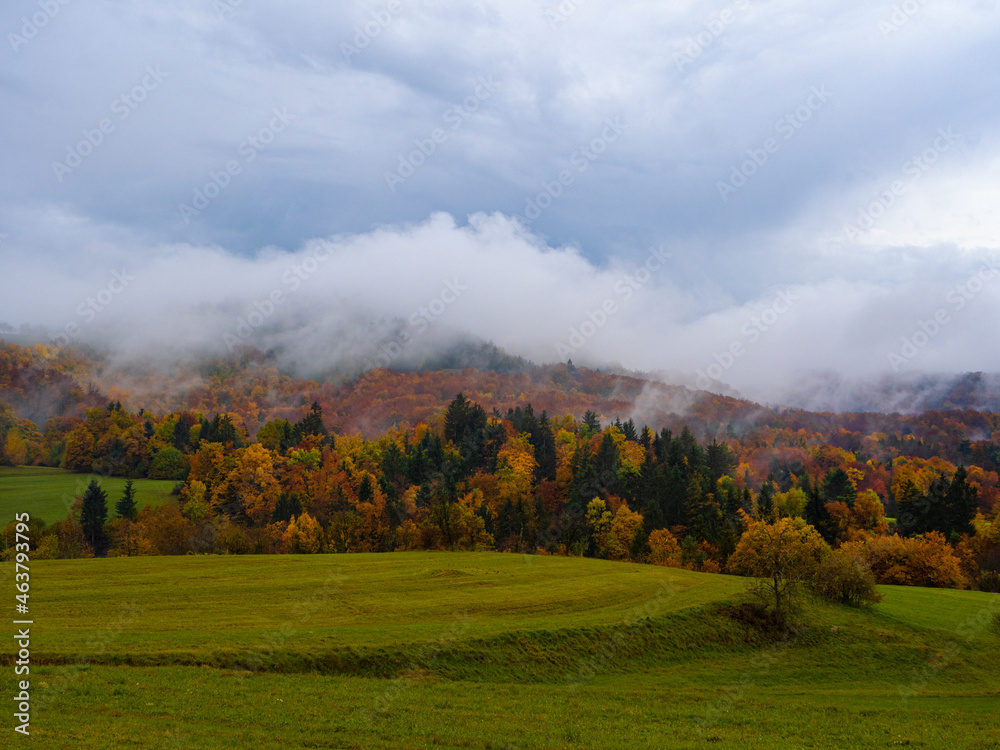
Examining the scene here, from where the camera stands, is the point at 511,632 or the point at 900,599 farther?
the point at 900,599

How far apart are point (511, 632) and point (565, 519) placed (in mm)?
85760

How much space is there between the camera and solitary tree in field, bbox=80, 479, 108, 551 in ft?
391

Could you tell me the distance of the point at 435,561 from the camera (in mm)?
78188

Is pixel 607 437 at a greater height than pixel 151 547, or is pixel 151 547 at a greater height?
pixel 607 437

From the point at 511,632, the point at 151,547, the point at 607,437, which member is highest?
the point at 607,437

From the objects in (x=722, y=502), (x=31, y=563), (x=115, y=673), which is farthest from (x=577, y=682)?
(x=722, y=502)

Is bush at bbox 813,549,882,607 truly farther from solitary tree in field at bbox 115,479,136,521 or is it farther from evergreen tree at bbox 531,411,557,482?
solitary tree in field at bbox 115,479,136,521

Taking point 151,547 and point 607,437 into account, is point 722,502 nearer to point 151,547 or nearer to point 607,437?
point 607,437

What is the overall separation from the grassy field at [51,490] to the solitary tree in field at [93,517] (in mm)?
5575

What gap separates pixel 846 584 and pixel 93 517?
125837mm

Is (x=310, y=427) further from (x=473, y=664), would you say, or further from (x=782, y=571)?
(x=473, y=664)

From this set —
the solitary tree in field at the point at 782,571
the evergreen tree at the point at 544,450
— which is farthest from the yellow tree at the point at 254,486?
the solitary tree in field at the point at 782,571

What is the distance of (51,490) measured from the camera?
13800cm

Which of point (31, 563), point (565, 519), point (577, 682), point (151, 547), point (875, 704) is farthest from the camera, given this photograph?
point (565, 519)
